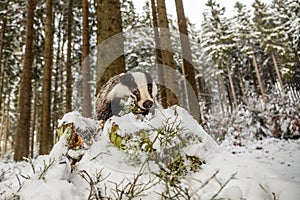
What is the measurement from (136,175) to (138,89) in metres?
1.33

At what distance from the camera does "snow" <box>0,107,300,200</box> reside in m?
1.59

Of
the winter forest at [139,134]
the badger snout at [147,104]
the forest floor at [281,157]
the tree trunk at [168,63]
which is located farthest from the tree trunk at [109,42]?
the forest floor at [281,157]

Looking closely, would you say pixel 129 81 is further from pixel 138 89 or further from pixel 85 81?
pixel 85 81

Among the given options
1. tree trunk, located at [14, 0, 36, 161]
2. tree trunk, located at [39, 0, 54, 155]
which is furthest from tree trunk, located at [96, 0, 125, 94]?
tree trunk, located at [14, 0, 36, 161]

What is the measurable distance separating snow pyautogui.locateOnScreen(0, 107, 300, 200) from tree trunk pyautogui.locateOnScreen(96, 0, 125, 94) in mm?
1725

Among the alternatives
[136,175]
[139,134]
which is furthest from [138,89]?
[136,175]

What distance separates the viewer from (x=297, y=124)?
6512 millimetres

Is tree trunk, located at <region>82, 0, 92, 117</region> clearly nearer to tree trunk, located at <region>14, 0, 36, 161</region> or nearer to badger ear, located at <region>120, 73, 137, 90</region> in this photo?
tree trunk, located at <region>14, 0, 36, 161</region>

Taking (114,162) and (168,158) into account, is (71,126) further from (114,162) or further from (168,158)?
(168,158)

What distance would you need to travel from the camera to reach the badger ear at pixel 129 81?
319 centimetres

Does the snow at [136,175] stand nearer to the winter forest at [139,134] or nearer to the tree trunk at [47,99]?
the winter forest at [139,134]

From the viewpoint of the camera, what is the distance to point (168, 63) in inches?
280

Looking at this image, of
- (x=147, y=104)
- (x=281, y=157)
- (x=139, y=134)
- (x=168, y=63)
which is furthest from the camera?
(x=168, y=63)

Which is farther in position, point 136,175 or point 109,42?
point 109,42
